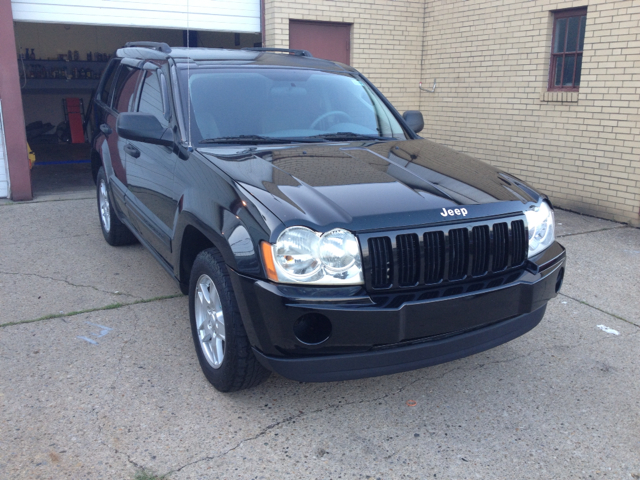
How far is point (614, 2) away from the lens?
277 inches

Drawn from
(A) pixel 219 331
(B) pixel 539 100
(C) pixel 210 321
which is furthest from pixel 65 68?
(A) pixel 219 331

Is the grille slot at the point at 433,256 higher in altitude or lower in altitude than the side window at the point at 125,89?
lower

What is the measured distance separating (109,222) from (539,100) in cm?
583

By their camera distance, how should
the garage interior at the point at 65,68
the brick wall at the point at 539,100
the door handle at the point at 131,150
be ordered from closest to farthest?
the door handle at the point at 131,150 → the brick wall at the point at 539,100 → the garage interior at the point at 65,68

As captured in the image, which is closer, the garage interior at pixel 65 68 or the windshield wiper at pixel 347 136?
the windshield wiper at pixel 347 136

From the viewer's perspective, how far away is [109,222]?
5.88 meters

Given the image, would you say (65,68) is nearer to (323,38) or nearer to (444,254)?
(323,38)

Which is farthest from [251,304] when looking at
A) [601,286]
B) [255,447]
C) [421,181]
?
[601,286]

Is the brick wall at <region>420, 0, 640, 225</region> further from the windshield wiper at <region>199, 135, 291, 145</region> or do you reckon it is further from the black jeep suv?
the windshield wiper at <region>199, 135, 291, 145</region>

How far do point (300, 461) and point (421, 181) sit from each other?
1.55 metres

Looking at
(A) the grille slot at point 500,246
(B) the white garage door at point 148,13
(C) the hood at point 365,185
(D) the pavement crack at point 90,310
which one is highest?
(B) the white garage door at point 148,13

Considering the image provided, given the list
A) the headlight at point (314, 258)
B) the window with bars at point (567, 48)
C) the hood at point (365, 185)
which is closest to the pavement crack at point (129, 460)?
the headlight at point (314, 258)

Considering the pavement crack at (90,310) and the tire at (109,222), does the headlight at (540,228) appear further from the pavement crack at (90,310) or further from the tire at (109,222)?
the tire at (109,222)

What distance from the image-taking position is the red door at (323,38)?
31.0 ft
